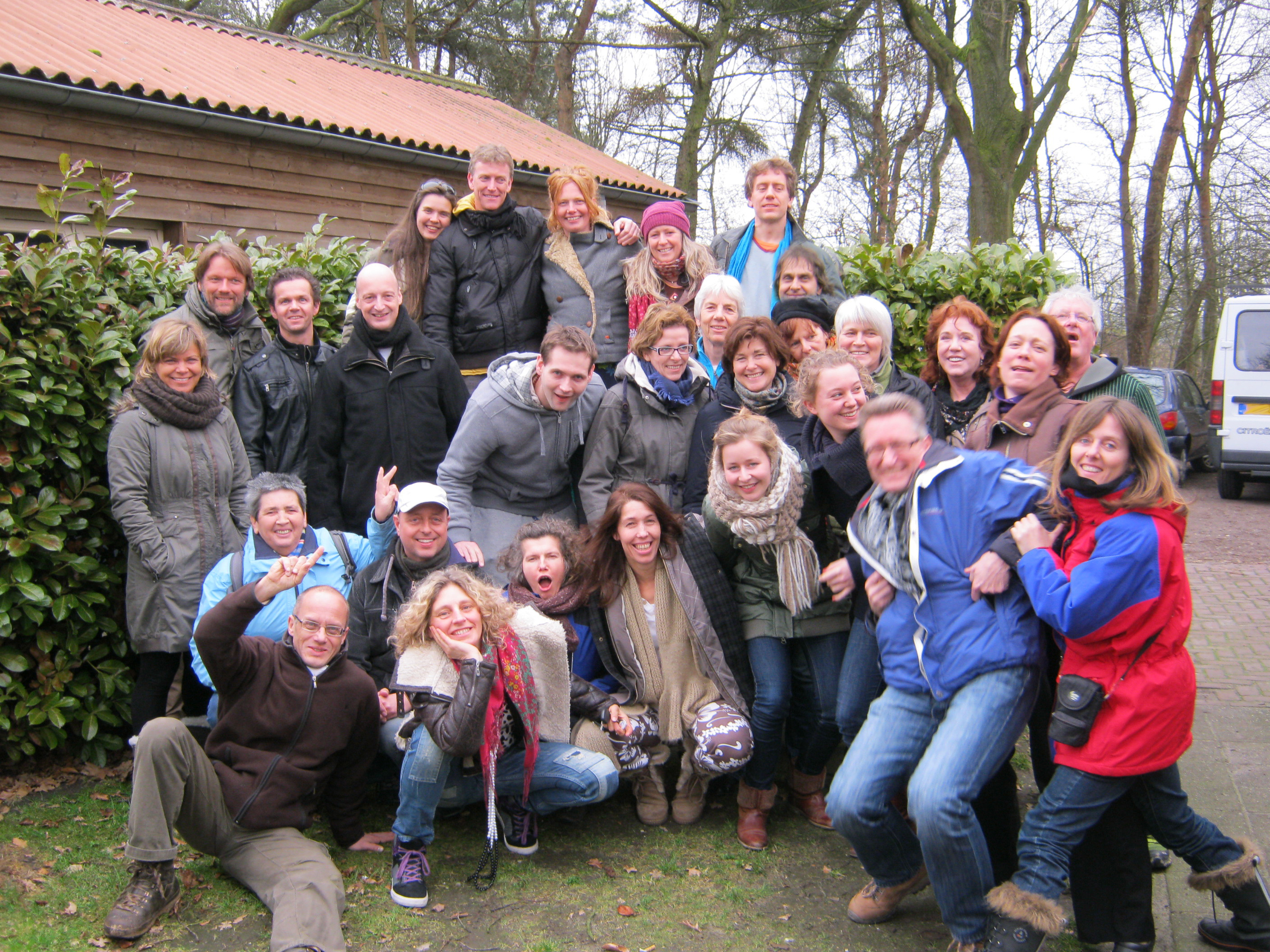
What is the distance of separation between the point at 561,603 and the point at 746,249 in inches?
94.1

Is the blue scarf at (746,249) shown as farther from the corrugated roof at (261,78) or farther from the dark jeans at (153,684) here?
the corrugated roof at (261,78)

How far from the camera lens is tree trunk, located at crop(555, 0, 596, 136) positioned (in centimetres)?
1947

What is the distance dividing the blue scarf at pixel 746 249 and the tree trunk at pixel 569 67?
15.1m

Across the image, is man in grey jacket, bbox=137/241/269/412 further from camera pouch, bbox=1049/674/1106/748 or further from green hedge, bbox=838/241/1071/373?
camera pouch, bbox=1049/674/1106/748

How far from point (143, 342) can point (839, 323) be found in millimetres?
3014

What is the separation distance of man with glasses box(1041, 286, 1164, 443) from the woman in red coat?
3.69ft

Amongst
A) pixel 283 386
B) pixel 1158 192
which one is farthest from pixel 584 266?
pixel 1158 192

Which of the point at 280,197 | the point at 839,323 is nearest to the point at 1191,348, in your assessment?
the point at 280,197

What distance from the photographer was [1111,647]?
292cm

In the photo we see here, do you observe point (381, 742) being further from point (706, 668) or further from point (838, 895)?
point (838, 895)

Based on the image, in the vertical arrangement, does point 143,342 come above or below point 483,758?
above

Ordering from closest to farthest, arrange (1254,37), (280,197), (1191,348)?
1. (280,197)
2. (1254,37)
3. (1191,348)

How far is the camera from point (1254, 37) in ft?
71.9

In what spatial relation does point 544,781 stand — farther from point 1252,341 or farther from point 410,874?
point 1252,341
